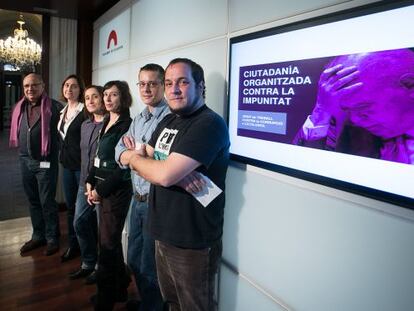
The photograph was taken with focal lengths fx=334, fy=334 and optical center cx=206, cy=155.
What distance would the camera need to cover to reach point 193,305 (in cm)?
152

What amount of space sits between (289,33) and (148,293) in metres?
1.71

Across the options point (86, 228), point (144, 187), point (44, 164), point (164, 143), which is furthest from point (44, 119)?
point (164, 143)

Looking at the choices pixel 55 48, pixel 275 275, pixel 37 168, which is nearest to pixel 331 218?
pixel 275 275

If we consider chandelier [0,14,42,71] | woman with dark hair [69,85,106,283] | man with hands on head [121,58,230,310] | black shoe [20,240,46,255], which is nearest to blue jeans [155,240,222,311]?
man with hands on head [121,58,230,310]

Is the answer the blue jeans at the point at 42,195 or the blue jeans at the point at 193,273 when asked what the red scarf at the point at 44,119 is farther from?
the blue jeans at the point at 193,273

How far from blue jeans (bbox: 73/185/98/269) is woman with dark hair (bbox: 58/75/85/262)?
Answer: 0.40 m

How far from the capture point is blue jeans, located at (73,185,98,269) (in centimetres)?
267

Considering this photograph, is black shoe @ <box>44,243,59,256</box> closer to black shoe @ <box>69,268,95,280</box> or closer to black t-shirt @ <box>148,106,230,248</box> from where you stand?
black shoe @ <box>69,268,95,280</box>

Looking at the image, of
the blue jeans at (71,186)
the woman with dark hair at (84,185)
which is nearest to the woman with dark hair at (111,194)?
the woman with dark hair at (84,185)

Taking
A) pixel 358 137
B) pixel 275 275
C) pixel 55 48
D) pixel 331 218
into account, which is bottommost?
pixel 275 275

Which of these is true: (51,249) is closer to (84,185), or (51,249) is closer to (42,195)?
(42,195)

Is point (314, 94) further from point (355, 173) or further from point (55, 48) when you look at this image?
point (55, 48)

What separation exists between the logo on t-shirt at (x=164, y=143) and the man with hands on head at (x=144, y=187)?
283mm

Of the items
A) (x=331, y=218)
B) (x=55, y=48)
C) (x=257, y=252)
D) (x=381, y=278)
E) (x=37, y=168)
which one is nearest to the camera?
(x=381, y=278)
